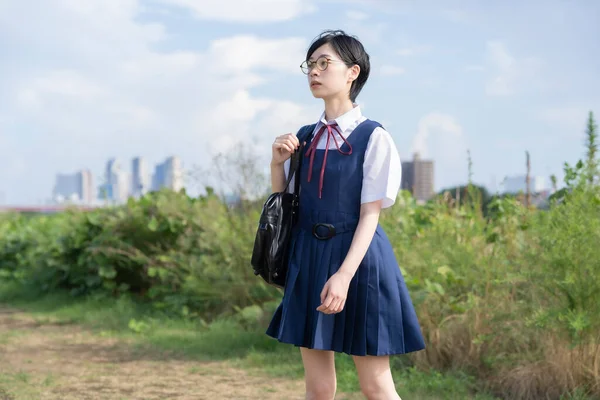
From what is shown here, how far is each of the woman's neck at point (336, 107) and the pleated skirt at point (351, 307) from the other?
462 mm

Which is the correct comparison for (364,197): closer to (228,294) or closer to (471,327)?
(471,327)

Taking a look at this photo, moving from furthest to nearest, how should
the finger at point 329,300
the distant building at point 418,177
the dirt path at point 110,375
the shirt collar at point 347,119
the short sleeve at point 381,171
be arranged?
the distant building at point 418,177 → the dirt path at point 110,375 → the shirt collar at point 347,119 → the short sleeve at point 381,171 → the finger at point 329,300

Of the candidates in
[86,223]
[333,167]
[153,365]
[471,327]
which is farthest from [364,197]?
[86,223]

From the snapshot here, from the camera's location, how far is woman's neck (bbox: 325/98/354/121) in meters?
2.81

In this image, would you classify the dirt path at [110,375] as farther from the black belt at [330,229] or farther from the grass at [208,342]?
the black belt at [330,229]

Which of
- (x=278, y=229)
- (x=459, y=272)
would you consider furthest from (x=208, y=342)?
(x=278, y=229)

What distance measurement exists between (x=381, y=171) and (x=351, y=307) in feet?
1.58

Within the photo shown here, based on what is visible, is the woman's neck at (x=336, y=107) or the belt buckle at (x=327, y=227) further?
the woman's neck at (x=336, y=107)

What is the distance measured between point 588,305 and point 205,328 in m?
3.66

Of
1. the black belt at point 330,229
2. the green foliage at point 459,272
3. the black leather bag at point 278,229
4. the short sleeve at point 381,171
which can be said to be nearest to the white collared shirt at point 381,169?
the short sleeve at point 381,171

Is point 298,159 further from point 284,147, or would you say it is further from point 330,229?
point 330,229

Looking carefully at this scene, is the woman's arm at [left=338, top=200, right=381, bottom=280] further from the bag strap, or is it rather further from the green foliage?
the green foliage

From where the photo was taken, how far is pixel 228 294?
273 inches

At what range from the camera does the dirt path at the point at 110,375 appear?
16.2 ft
